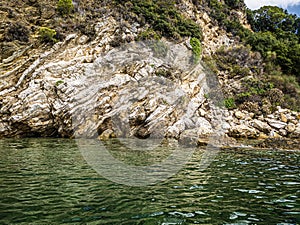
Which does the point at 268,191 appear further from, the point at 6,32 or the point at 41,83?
the point at 6,32

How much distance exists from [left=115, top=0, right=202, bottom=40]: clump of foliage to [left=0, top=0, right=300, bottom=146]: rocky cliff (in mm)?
1338

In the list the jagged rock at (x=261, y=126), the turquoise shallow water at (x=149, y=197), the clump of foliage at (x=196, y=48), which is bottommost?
the jagged rock at (x=261, y=126)

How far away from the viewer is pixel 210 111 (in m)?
29.5

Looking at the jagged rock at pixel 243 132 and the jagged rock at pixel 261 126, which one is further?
the jagged rock at pixel 261 126

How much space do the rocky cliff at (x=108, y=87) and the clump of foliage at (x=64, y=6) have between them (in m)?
1.00

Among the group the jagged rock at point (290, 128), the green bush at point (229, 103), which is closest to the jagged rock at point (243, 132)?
the jagged rock at point (290, 128)

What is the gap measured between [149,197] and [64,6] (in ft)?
98.9

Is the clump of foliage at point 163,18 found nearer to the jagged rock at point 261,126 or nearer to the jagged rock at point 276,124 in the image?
the jagged rock at point 261,126

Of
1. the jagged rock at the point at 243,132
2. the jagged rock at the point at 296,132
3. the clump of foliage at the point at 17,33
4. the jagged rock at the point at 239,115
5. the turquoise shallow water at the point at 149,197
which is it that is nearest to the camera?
the turquoise shallow water at the point at 149,197

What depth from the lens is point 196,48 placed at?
33.9 metres

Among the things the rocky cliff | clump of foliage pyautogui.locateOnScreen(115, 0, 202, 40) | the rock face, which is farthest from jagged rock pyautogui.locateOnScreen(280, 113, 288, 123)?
clump of foliage pyautogui.locateOnScreen(115, 0, 202, 40)

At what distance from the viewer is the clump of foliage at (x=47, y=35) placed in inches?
1042

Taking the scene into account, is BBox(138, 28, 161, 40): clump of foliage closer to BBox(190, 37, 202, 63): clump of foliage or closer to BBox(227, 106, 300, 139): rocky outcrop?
BBox(190, 37, 202, 63): clump of foliage

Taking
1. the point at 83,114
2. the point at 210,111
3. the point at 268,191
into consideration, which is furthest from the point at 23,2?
the point at 268,191
